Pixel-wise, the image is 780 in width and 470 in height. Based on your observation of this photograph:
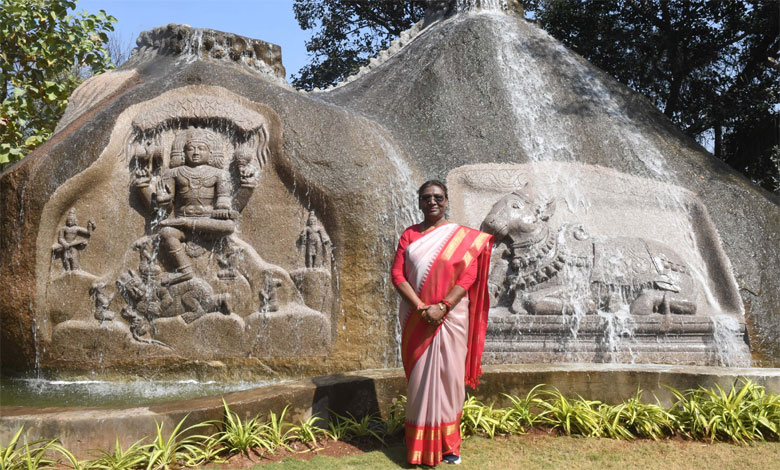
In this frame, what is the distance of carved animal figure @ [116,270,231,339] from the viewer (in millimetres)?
5855

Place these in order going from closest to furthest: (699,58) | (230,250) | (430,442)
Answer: (430,442) < (230,250) < (699,58)

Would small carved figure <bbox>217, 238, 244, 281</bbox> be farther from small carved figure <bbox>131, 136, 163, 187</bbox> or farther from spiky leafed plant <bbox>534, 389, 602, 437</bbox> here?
spiky leafed plant <bbox>534, 389, 602, 437</bbox>

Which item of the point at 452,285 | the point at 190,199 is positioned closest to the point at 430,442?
the point at 452,285

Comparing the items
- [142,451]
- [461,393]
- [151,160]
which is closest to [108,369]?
[151,160]

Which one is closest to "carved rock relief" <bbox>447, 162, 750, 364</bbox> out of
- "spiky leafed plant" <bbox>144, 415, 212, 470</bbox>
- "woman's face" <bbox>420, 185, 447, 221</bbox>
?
"woman's face" <bbox>420, 185, 447, 221</bbox>

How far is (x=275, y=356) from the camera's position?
5.80 metres

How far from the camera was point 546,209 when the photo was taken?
6.55 m

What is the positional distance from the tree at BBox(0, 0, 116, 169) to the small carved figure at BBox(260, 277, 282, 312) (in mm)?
6425

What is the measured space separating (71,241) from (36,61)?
259 inches

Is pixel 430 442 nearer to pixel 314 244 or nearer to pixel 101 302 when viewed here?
pixel 314 244

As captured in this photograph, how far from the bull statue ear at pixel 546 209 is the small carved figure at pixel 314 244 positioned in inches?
86.4

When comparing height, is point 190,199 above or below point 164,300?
above

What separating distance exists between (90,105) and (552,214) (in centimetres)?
543

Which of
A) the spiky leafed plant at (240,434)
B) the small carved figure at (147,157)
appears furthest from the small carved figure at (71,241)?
the spiky leafed plant at (240,434)
